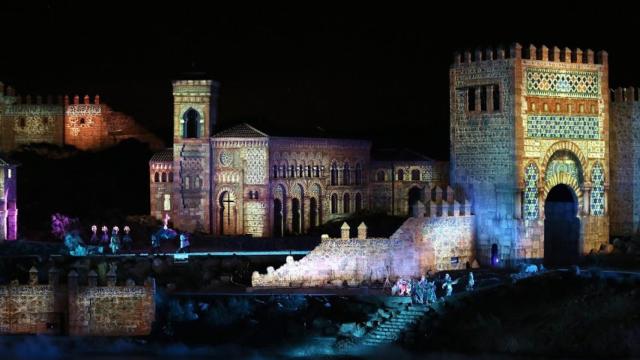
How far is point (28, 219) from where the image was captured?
5147cm

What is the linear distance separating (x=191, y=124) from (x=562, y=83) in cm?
1824

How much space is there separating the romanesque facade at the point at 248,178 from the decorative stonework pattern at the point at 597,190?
1009 centimetres

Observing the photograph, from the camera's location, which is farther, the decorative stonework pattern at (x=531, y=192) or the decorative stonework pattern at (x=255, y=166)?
the decorative stonework pattern at (x=255, y=166)

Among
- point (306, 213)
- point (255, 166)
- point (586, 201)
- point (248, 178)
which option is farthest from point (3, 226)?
point (586, 201)

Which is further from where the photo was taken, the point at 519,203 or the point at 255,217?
the point at 255,217

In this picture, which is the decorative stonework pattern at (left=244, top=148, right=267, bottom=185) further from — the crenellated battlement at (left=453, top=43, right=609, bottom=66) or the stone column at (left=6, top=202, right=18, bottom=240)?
the crenellated battlement at (left=453, top=43, right=609, bottom=66)

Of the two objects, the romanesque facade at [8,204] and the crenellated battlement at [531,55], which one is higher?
the crenellated battlement at [531,55]

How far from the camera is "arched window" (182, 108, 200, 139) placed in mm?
51375

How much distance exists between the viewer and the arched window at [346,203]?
176ft

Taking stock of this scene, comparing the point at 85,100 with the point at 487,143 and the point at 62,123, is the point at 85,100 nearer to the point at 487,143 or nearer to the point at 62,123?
the point at 62,123

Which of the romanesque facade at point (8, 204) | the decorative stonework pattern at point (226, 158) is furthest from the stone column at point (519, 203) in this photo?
the romanesque facade at point (8, 204)

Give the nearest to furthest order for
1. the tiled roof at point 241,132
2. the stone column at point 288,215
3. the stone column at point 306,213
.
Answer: the tiled roof at point 241,132
the stone column at point 288,215
the stone column at point 306,213

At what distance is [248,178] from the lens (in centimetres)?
5059

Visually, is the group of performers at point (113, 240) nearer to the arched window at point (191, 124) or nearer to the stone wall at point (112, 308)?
the arched window at point (191, 124)
